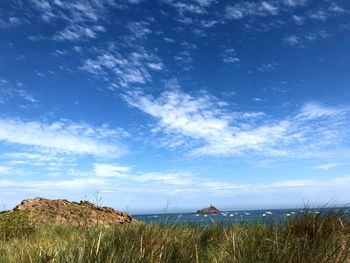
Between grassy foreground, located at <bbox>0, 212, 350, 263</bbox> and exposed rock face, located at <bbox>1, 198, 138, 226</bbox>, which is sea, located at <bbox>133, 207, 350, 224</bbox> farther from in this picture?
exposed rock face, located at <bbox>1, 198, 138, 226</bbox>

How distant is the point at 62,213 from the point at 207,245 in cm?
973

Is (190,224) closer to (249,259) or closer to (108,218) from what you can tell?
(249,259)

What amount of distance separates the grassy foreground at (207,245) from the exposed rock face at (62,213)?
21.5 feet

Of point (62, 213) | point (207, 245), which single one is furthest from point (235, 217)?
point (62, 213)

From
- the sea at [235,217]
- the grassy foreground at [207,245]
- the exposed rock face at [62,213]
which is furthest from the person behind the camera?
the exposed rock face at [62,213]

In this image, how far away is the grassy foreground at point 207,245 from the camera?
5679 mm

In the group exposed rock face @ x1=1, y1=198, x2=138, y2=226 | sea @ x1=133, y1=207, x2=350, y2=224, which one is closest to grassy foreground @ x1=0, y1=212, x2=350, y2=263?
sea @ x1=133, y1=207, x2=350, y2=224

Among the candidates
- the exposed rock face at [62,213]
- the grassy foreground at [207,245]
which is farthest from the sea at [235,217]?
the exposed rock face at [62,213]

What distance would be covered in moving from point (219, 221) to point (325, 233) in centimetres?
376

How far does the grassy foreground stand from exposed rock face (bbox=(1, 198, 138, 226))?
656 centimetres

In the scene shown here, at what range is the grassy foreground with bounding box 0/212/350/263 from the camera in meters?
5.68

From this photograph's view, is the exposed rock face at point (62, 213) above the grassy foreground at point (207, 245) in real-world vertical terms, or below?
above

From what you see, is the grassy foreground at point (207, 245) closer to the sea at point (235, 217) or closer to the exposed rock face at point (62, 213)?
the sea at point (235, 217)

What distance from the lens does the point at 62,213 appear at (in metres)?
17.7
